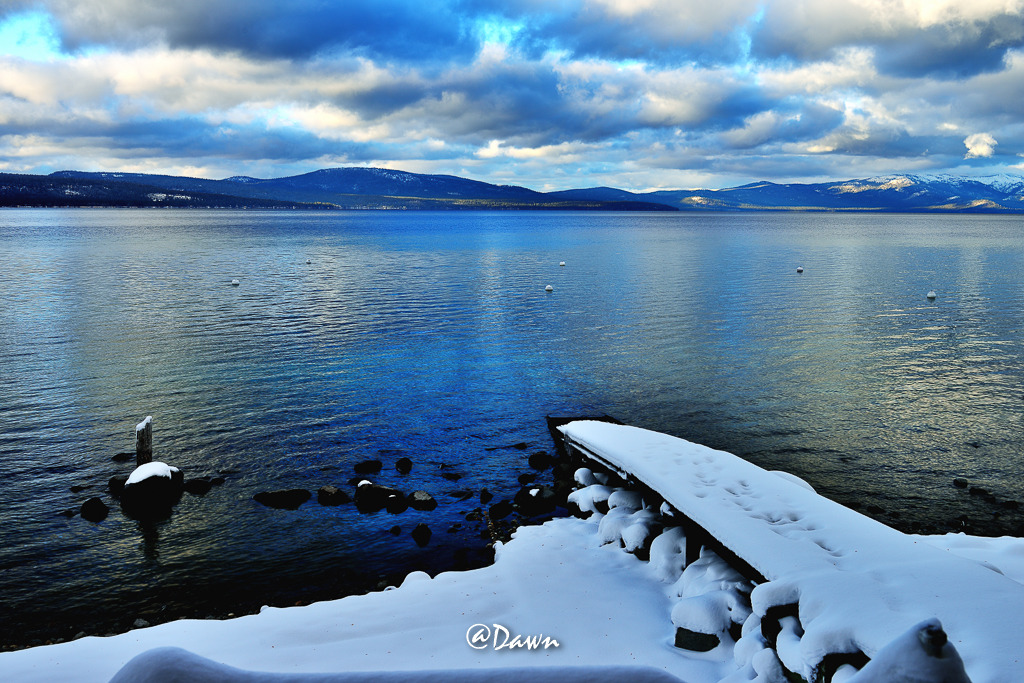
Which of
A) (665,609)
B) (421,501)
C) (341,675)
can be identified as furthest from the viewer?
(421,501)

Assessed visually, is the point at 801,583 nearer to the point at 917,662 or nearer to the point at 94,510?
the point at 917,662

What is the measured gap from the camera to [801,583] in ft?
34.7

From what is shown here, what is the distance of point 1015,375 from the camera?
110 ft

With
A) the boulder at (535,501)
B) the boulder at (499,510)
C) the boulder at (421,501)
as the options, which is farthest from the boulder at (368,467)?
the boulder at (535,501)

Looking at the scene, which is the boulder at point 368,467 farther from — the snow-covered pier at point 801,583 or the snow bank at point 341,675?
the snow bank at point 341,675

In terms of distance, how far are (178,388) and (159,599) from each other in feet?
56.2

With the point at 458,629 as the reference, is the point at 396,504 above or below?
below

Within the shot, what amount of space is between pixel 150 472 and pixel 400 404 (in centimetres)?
1130

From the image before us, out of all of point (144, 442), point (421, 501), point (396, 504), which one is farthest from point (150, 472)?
point (421, 501)

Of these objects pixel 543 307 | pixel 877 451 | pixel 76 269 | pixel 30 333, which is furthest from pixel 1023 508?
pixel 76 269

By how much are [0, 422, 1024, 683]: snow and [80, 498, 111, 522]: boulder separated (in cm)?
760

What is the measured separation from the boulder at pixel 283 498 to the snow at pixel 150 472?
2745 mm

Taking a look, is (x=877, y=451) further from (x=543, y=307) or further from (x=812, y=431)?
(x=543, y=307)
